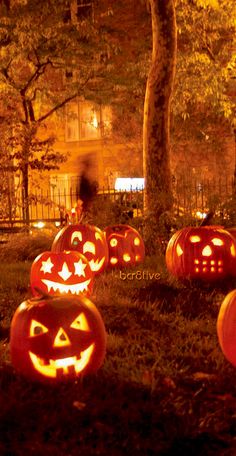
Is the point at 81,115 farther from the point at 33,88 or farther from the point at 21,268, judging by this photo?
the point at 21,268

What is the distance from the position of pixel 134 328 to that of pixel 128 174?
76.0ft

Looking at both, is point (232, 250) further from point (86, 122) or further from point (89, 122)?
point (89, 122)

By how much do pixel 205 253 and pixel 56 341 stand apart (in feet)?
11.6

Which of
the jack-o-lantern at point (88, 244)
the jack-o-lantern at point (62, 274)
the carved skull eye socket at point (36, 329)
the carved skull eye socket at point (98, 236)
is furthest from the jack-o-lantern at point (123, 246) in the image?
the carved skull eye socket at point (36, 329)

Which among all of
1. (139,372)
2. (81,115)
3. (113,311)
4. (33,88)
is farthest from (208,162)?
(139,372)

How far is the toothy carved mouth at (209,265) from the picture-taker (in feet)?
24.0

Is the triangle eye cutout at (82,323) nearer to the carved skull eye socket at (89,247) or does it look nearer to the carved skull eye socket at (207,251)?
the carved skull eye socket at (207,251)

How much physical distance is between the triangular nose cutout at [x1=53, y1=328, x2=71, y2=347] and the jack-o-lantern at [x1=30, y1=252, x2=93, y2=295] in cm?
201

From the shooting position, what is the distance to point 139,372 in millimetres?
4254

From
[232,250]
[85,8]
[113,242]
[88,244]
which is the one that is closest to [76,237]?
[88,244]

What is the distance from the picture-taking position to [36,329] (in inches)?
164

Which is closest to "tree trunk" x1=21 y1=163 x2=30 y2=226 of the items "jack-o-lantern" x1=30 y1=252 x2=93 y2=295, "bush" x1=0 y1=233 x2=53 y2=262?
"bush" x1=0 y1=233 x2=53 y2=262

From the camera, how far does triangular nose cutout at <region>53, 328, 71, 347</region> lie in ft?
13.5

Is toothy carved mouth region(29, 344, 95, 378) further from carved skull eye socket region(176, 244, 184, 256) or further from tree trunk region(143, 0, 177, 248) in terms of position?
tree trunk region(143, 0, 177, 248)
